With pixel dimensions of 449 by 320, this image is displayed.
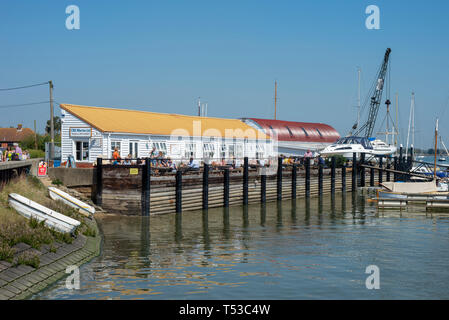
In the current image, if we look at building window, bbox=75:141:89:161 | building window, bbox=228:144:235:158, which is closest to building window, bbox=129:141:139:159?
building window, bbox=75:141:89:161

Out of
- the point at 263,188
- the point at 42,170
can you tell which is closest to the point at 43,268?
the point at 42,170

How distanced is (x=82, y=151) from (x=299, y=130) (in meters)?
33.9

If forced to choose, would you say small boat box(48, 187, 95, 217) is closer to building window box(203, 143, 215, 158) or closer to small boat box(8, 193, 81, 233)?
small boat box(8, 193, 81, 233)

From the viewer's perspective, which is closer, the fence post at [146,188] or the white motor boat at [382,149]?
the fence post at [146,188]

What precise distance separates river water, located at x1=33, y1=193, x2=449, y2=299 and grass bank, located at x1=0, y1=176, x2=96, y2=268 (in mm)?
1253

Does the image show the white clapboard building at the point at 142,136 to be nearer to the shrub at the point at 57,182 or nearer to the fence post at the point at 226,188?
the fence post at the point at 226,188

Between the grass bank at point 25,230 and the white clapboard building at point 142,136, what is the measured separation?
12231mm

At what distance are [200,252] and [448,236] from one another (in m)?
12.7

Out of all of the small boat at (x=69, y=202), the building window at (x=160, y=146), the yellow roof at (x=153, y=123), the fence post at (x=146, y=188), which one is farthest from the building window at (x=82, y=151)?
the small boat at (x=69, y=202)

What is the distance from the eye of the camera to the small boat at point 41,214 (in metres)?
19.8

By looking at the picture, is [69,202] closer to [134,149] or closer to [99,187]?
[99,187]

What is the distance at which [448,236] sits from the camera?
26312mm
